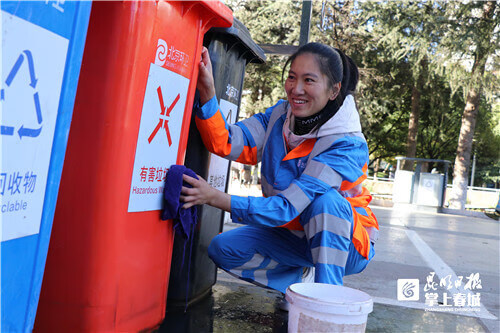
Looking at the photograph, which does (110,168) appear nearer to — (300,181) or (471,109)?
(300,181)

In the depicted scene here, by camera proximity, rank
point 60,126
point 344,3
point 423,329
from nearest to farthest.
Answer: point 60,126
point 423,329
point 344,3

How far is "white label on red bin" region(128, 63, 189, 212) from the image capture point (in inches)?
79.0

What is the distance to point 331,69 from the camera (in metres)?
2.65

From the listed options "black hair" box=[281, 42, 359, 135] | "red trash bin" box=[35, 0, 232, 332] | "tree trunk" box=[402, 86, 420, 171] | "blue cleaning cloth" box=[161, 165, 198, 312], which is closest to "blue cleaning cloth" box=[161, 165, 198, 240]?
"blue cleaning cloth" box=[161, 165, 198, 312]

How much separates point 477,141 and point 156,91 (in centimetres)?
2858

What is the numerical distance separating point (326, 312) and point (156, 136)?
98 centimetres

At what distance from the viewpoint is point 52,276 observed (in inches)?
76.6

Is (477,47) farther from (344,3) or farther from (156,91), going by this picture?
(156,91)

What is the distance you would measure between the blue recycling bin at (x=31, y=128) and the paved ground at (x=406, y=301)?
3.57ft

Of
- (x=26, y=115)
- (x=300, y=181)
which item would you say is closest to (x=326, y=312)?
(x=300, y=181)

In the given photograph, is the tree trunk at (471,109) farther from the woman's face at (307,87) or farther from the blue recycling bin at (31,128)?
the blue recycling bin at (31,128)

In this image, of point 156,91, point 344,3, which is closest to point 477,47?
point 344,3

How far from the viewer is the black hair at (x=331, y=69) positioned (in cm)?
263

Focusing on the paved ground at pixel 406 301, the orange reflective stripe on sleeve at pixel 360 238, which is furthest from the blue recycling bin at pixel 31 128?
the orange reflective stripe on sleeve at pixel 360 238
